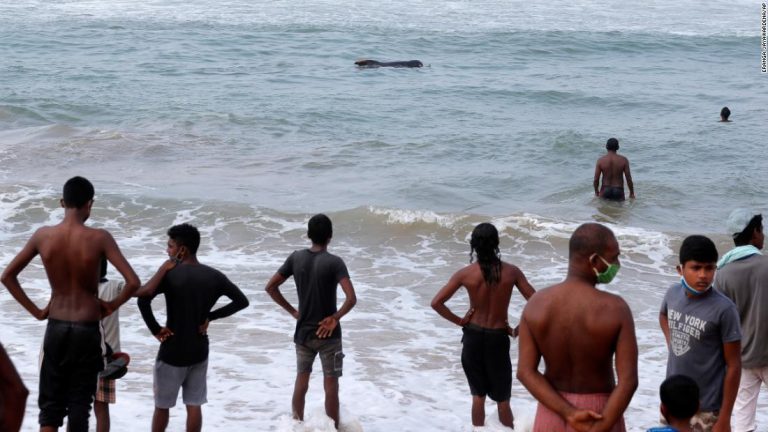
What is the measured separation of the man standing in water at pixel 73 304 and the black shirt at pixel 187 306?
0.30m

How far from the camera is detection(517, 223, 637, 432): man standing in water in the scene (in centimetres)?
418

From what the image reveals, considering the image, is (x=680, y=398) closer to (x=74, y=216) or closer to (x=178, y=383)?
(x=178, y=383)

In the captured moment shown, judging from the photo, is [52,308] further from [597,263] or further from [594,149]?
[594,149]

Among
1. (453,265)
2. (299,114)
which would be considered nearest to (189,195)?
(453,265)

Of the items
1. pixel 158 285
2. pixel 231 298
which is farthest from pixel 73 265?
pixel 231 298

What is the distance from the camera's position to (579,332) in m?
4.20

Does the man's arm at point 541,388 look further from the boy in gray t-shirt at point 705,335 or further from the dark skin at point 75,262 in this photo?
the dark skin at point 75,262

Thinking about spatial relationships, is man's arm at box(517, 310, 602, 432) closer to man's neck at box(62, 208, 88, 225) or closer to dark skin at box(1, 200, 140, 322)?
dark skin at box(1, 200, 140, 322)

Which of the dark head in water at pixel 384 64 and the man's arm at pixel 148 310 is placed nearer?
the man's arm at pixel 148 310

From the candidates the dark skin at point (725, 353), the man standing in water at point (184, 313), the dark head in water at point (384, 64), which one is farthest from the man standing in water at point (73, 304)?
the dark head in water at point (384, 64)

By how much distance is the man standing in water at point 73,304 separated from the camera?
587cm

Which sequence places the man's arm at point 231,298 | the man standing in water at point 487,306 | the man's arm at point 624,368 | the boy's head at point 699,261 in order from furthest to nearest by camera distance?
the man standing in water at point 487,306 < the man's arm at point 231,298 < the boy's head at point 699,261 < the man's arm at point 624,368

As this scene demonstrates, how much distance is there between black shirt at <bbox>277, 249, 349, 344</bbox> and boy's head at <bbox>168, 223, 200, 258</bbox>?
32.3 inches

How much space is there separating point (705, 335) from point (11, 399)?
3428mm
